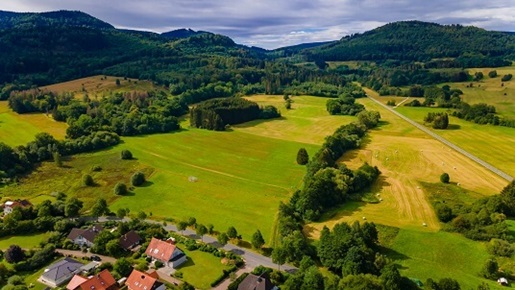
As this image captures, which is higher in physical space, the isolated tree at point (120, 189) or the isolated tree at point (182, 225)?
the isolated tree at point (120, 189)

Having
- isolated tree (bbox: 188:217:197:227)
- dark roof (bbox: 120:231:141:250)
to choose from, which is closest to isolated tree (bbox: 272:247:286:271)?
isolated tree (bbox: 188:217:197:227)

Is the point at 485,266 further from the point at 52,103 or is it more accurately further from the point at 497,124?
the point at 52,103

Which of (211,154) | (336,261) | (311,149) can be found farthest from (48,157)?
(336,261)

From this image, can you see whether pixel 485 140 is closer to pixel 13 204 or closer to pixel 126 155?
pixel 126 155

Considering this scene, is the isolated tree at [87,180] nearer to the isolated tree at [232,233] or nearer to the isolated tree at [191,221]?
the isolated tree at [191,221]

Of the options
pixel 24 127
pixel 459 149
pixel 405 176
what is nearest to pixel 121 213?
pixel 405 176

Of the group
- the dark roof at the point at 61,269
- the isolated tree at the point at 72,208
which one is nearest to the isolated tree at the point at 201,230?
the dark roof at the point at 61,269
